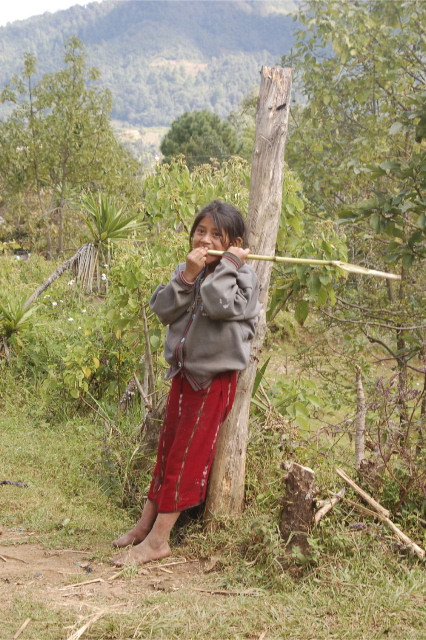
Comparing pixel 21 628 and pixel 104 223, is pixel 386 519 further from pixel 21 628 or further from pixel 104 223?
pixel 104 223

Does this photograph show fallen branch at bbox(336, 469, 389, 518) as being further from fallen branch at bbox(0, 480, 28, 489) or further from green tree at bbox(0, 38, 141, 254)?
green tree at bbox(0, 38, 141, 254)

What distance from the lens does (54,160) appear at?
43.5ft

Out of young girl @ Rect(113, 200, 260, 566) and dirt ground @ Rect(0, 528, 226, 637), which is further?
young girl @ Rect(113, 200, 260, 566)

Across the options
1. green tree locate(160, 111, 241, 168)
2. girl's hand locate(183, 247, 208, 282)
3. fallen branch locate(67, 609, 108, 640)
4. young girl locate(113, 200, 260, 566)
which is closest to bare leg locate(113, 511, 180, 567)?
young girl locate(113, 200, 260, 566)

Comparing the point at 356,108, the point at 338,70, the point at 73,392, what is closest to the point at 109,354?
the point at 73,392

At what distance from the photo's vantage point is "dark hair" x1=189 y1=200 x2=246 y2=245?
10.9 ft

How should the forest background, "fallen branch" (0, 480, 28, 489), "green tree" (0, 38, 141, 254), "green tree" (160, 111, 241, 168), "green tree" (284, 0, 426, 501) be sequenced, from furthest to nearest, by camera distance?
"green tree" (160, 111, 241, 168)
"green tree" (0, 38, 141, 254)
"green tree" (284, 0, 426, 501)
"fallen branch" (0, 480, 28, 489)
the forest background

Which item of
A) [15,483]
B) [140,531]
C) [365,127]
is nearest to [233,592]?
[140,531]

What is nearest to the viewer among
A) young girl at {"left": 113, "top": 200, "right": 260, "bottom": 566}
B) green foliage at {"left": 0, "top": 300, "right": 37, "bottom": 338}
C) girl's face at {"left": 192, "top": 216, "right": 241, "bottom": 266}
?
young girl at {"left": 113, "top": 200, "right": 260, "bottom": 566}

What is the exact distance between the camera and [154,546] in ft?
10.9

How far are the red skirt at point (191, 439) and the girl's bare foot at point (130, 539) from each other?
0.70ft

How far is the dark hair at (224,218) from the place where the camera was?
10.9 feet

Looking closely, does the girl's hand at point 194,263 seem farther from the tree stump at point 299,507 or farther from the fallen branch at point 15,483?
the fallen branch at point 15,483

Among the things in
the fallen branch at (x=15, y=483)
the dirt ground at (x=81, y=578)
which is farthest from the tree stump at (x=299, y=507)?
the fallen branch at (x=15, y=483)
